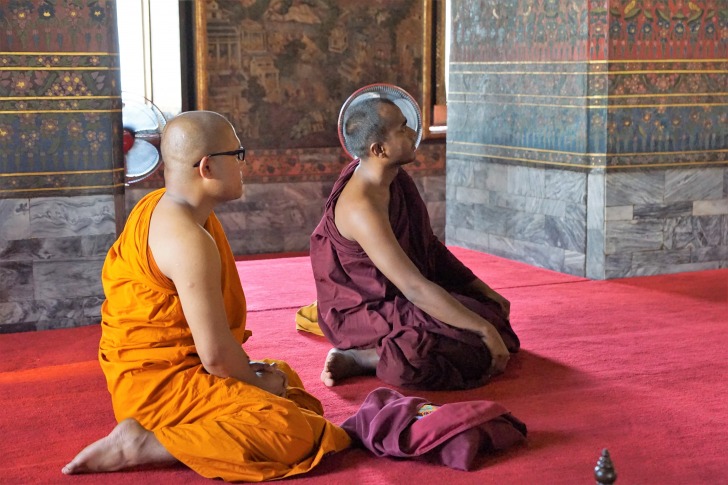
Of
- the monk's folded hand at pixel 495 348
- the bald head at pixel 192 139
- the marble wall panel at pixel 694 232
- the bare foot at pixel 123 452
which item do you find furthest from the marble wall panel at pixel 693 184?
the bare foot at pixel 123 452

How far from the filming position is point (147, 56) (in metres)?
9.18

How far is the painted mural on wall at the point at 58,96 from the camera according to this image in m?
5.49

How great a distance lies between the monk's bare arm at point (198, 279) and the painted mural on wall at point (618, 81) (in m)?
4.32

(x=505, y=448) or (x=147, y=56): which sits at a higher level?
(x=147, y=56)

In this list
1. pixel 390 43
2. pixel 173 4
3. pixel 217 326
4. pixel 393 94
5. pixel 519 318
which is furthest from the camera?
pixel 390 43

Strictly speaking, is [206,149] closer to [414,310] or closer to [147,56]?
[414,310]

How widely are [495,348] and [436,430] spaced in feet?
3.60

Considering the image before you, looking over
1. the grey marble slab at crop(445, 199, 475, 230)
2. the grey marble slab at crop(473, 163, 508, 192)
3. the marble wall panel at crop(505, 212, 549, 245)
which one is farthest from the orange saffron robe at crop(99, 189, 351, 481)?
the grey marble slab at crop(445, 199, 475, 230)

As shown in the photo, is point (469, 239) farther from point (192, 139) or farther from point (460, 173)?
point (192, 139)

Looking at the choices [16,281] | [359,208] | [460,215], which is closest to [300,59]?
[460,215]

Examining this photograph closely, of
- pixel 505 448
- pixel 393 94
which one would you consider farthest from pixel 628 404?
pixel 393 94

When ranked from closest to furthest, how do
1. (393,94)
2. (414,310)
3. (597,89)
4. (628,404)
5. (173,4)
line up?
(628,404) < (414,310) < (393,94) < (597,89) < (173,4)

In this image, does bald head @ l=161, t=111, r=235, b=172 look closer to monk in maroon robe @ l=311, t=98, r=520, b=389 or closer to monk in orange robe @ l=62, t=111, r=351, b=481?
monk in orange robe @ l=62, t=111, r=351, b=481

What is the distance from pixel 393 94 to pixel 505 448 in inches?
128
